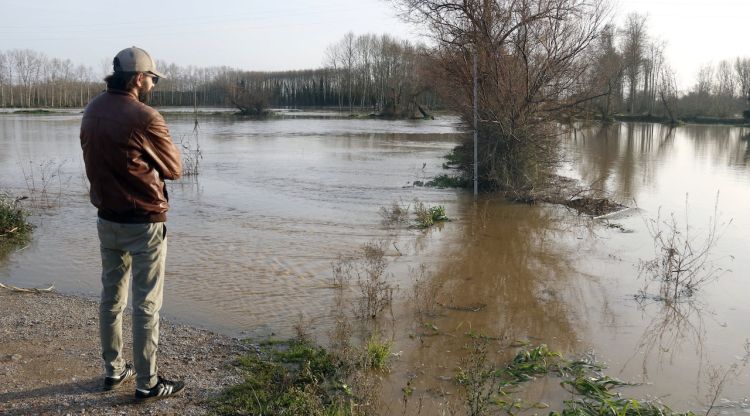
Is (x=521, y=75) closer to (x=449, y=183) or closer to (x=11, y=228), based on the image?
(x=449, y=183)

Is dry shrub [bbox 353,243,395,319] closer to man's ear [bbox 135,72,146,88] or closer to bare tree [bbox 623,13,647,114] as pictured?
man's ear [bbox 135,72,146,88]

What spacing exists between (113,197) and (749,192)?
58.2 ft

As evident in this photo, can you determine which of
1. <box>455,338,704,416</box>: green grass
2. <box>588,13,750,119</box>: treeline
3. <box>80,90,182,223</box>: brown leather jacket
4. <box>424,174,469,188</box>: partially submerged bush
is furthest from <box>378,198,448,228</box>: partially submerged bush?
<box>588,13,750,119</box>: treeline

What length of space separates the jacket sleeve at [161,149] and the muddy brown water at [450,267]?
2444mm

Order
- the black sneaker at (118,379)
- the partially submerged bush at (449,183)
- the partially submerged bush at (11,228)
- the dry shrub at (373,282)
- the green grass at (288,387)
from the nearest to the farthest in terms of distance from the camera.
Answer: the green grass at (288,387), the black sneaker at (118,379), the dry shrub at (373,282), the partially submerged bush at (11,228), the partially submerged bush at (449,183)

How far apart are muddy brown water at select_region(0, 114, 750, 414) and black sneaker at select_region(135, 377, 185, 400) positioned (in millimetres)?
1631

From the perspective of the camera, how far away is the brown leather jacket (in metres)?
4.05

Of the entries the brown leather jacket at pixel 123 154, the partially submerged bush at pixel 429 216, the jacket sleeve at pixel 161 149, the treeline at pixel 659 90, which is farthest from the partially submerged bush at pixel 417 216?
the treeline at pixel 659 90

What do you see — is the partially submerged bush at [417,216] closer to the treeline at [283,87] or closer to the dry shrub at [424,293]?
the dry shrub at [424,293]

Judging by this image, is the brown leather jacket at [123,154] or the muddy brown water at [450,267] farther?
the muddy brown water at [450,267]

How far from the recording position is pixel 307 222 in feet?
40.4

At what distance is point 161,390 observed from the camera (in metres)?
4.38

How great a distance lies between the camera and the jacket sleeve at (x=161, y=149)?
163 inches

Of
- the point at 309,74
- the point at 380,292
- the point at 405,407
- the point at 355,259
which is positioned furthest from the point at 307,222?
the point at 309,74
